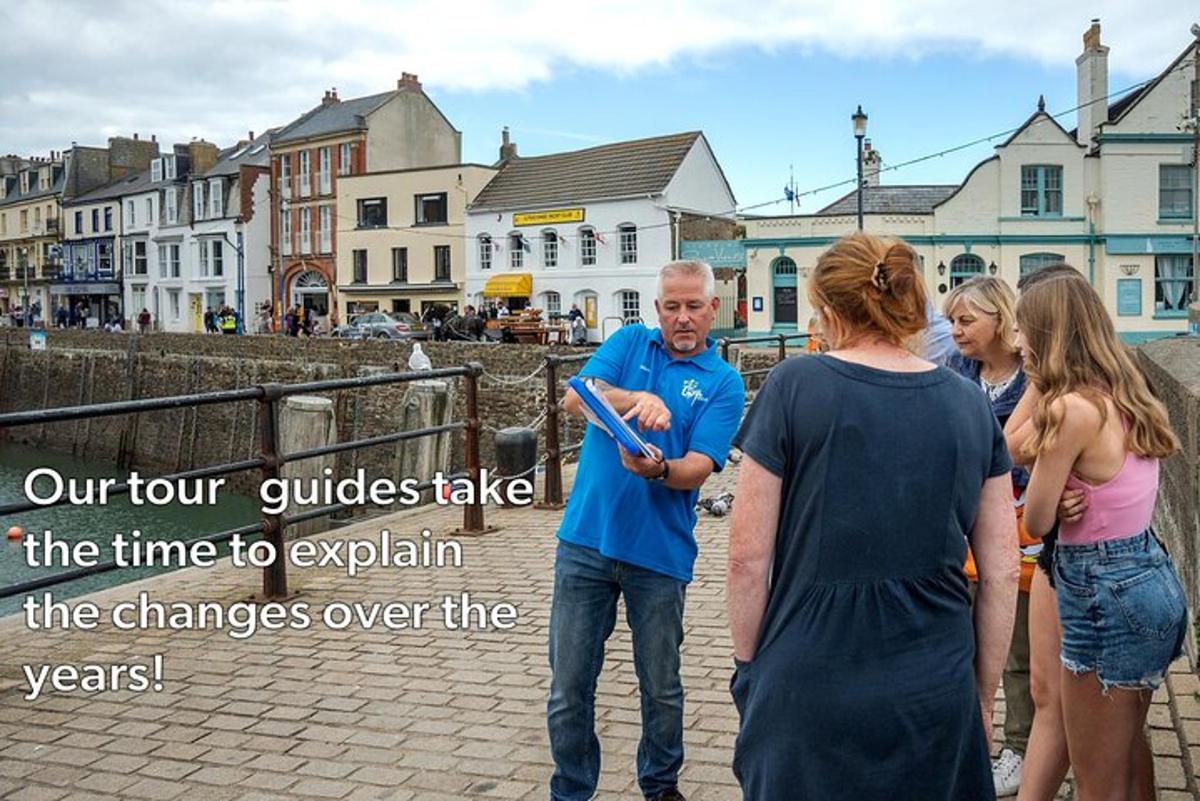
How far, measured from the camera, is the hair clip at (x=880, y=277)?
2.48 metres

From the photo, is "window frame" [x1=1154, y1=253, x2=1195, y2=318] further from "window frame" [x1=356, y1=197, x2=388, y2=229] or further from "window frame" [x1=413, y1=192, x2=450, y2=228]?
"window frame" [x1=356, y1=197, x2=388, y2=229]

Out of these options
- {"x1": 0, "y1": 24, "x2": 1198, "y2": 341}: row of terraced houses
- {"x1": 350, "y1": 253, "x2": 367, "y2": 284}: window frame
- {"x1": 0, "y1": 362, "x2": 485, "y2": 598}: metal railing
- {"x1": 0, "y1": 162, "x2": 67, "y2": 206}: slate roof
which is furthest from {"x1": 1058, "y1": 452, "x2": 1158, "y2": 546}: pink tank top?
{"x1": 0, "y1": 162, "x2": 67, "y2": 206}: slate roof

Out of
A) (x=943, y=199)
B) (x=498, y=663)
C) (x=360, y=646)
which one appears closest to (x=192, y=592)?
(x=360, y=646)

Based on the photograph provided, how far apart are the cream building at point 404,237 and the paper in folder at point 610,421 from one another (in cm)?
4636

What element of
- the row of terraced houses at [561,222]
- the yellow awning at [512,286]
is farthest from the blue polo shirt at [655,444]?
the yellow awning at [512,286]

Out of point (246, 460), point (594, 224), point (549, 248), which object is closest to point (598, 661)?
point (246, 460)

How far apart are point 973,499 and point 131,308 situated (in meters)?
73.3

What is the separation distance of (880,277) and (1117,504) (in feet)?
3.47

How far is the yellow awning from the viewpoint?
151 ft

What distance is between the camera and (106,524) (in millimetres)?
22031

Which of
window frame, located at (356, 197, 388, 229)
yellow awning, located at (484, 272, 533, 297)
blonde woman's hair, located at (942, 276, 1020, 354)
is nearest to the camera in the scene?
blonde woman's hair, located at (942, 276, 1020, 354)

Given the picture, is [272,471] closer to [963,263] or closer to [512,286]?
[963,263]

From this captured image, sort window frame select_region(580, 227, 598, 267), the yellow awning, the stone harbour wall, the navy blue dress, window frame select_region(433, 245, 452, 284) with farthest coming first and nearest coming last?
window frame select_region(433, 245, 452, 284), the yellow awning, window frame select_region(580, 227, 598, 267), the stone harbour wall, the navy blue dress

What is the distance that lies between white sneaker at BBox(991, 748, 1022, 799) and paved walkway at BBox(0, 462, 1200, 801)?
47cm
